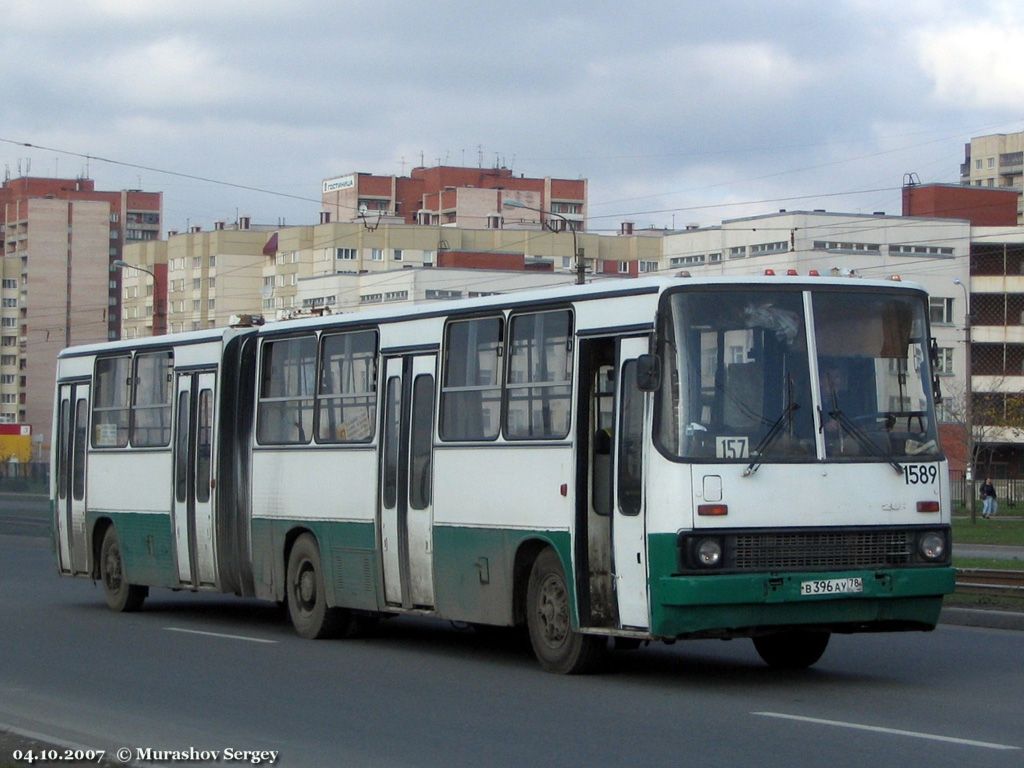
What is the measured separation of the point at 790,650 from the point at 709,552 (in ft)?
7.91

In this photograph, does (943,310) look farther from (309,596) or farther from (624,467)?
(624,467)

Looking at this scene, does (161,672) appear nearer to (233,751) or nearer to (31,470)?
(233,751)

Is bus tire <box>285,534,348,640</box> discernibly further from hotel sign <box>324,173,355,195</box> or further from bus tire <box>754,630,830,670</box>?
hotel sign <box>324,173,355,195</box>

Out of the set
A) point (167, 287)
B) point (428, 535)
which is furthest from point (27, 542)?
point (167, 287)

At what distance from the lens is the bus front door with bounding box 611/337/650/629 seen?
1248 centimetres

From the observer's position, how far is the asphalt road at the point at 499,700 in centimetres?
992

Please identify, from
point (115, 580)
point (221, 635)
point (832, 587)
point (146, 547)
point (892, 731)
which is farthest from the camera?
point (115, 580)

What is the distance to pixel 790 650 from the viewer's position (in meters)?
14.2

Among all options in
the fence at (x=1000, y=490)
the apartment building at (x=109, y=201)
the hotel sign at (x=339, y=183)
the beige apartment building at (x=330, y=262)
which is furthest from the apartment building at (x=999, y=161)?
the fence at (x=1000, y=490)

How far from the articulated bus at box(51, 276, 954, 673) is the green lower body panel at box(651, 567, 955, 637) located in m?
0.02

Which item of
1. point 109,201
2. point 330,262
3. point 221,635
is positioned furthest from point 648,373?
point 109,201

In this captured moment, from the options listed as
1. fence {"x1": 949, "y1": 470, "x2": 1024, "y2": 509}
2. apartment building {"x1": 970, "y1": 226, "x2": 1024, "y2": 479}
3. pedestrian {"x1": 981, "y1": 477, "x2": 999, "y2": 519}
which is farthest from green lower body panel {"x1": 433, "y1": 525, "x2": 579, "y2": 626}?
apartment building {"x1": 970, "y1": 226, "x2": 1024, "y2": 479}

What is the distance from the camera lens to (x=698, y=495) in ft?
40.0

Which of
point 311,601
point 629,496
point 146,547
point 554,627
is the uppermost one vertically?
point 629,496
